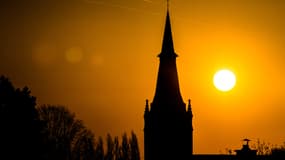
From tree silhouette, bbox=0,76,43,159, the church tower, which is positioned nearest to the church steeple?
the church tower

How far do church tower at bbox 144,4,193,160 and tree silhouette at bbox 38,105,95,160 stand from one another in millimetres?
10171

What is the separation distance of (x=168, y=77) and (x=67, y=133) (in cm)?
1709

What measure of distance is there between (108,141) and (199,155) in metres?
17.2

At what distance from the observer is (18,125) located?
71.9m

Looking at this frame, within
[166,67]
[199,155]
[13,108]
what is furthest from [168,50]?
[13,108]

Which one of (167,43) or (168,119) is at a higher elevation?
(167,43)

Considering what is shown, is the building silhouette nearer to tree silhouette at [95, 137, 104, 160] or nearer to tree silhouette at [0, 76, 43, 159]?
tree silhouette at [95, 137, 104, 160]

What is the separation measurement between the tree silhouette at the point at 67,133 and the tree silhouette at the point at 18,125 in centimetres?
3442

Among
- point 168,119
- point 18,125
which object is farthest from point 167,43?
point 18,125

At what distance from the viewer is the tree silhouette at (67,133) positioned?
111 m

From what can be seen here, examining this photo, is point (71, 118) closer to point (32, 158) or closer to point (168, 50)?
point (168, 50)

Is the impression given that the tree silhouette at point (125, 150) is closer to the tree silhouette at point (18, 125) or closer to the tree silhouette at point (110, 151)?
the tree silhouette at point (110, 151)

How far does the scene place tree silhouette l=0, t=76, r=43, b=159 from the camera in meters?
70.0

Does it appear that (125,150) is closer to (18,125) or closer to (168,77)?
(168,77)
